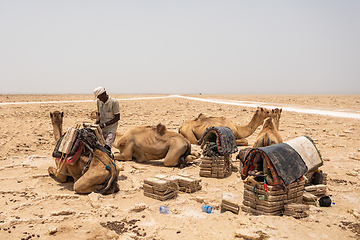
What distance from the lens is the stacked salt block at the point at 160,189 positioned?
6059mm

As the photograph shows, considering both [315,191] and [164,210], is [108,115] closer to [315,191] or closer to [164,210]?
[164,210]

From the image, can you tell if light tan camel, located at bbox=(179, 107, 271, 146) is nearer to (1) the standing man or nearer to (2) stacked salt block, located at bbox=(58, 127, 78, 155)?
(1) the standing man

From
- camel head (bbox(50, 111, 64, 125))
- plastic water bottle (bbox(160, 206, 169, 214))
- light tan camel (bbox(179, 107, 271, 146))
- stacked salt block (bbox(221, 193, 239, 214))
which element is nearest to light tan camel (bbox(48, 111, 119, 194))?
camel head (bbox(50, 111, 64, 125))

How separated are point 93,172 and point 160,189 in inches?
57.7

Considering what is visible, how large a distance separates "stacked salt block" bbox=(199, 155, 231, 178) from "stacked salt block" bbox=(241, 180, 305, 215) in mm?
2217

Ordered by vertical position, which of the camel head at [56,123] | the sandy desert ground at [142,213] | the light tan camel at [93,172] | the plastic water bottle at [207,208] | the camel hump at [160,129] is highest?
the camel head at [56,123]

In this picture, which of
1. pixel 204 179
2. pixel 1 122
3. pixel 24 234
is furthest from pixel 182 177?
pixel 1 122

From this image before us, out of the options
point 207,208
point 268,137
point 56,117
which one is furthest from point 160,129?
point 207,208

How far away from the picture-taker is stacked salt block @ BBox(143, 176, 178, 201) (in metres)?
6.06

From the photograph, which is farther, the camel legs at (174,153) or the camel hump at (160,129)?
the camel hump at (160,129)

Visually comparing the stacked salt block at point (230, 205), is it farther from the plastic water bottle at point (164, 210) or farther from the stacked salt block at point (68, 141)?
the stacked salt block at point (68, 141)

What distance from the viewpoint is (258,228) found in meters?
4.79

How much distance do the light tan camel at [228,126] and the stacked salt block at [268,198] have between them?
6.52 metres

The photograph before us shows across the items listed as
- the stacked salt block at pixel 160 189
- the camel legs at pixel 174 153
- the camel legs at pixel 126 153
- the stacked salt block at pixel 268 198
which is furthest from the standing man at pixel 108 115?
the stacked salt block at pixel 268 198
